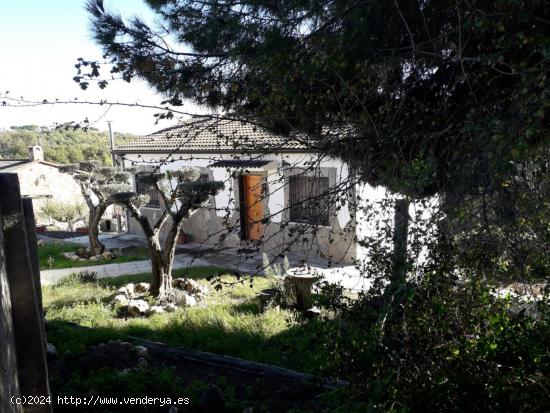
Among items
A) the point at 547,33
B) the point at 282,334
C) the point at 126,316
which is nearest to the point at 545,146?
the point at 547,33


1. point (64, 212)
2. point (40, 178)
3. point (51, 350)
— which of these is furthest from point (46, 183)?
point (51, 350)

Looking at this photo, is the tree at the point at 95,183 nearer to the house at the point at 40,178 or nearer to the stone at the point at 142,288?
the stone at the point at 142,288

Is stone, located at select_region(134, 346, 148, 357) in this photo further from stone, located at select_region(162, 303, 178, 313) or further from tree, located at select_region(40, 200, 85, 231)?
tree, located at select_region(40, 200, 85, 231)

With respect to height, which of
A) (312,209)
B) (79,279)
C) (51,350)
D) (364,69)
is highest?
(364,69)

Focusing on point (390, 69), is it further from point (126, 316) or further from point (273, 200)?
point (273, 200)

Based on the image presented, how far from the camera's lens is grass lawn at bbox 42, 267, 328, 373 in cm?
545

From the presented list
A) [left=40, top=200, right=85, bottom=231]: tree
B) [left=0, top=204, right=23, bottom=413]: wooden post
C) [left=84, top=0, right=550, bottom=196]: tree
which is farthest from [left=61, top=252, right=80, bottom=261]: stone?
[left=0, top=204, right=23, bottom=413]: wooden post

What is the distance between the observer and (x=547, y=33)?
111 inches

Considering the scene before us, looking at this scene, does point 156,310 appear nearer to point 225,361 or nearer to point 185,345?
point 185,345

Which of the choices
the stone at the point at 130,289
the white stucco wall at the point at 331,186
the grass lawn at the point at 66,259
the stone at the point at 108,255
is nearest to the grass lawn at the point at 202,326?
the stone at the point at 130,289

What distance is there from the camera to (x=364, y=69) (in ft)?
11.3

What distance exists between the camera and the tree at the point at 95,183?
13.5m

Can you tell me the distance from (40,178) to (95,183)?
48.9 feet

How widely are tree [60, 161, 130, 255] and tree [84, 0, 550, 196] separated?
9477 mm
